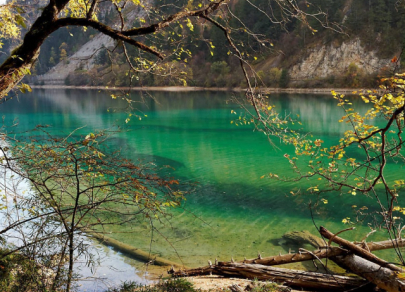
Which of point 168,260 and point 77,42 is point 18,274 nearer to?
point 168,260

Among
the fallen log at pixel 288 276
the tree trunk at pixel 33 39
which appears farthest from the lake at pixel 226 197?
the fallen log at pixel 288 276

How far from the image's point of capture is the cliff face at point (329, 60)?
74.2 meters

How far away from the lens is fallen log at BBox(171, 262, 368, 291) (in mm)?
6141

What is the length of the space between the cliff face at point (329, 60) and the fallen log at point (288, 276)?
237ft

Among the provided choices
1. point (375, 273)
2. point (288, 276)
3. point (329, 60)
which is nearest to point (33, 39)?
point (288, 276)

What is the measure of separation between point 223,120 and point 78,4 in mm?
30228

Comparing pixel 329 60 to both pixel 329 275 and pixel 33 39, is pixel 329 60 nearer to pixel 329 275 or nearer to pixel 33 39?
pixel 329 275

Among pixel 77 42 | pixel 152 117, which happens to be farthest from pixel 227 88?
pixel 77 42

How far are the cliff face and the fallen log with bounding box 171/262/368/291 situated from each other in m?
72.3

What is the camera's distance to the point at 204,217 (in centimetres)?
1209

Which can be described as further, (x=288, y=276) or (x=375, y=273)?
(x=288, y=276)

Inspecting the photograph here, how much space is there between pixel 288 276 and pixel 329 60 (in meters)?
78.6

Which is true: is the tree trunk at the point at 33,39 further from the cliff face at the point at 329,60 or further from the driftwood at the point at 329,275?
the cliff face at the point at 329,60

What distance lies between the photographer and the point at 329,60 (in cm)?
7750
